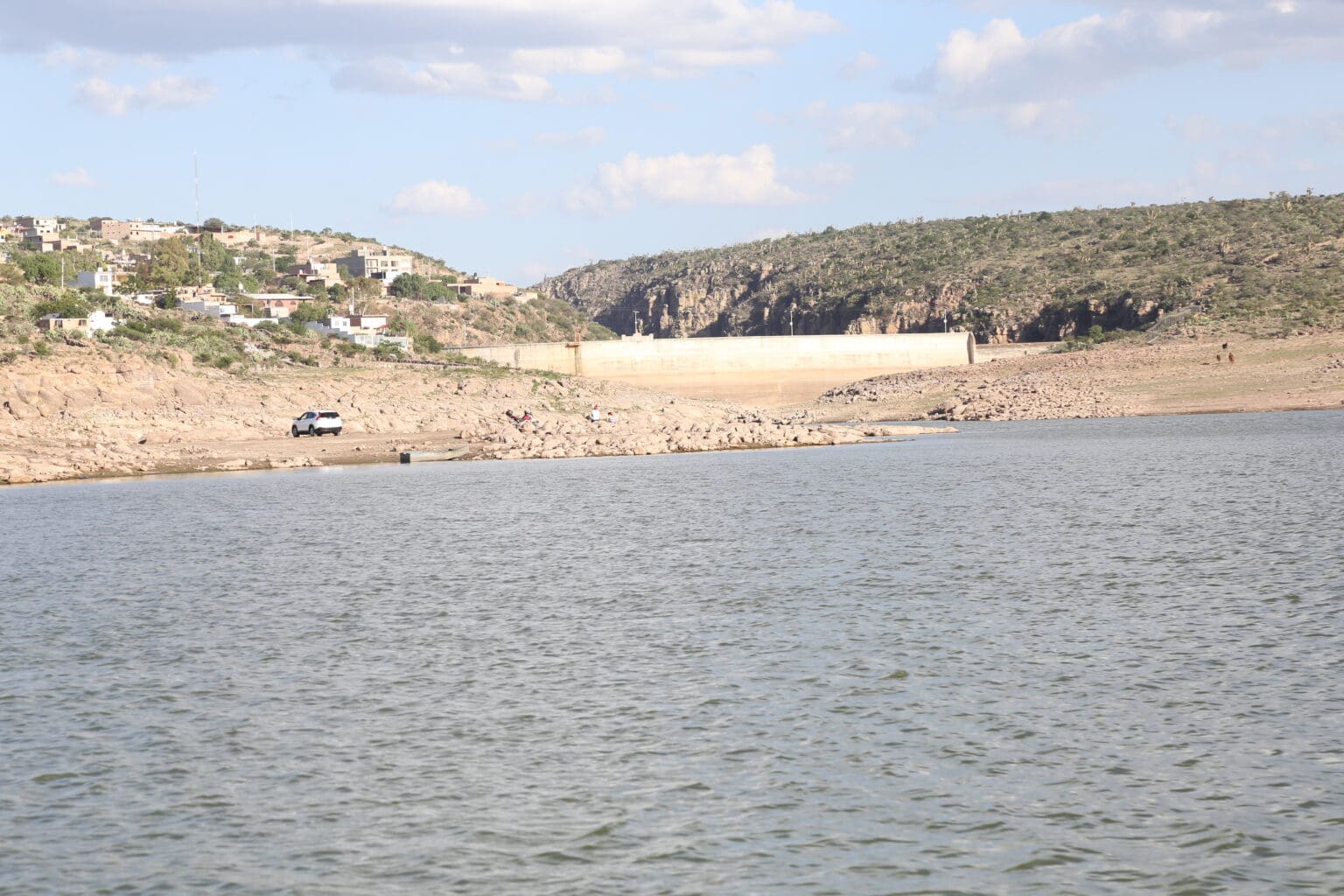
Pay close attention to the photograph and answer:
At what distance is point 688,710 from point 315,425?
58243 mm

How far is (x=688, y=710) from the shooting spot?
1725 cm

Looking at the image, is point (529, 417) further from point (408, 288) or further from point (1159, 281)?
point (408, 288)

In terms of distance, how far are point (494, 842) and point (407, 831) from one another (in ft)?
2.95

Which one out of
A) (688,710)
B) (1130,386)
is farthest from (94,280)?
(688,710)

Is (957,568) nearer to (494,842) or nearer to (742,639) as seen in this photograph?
(742,639)

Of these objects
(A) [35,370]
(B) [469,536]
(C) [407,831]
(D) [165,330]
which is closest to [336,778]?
(C) [407,831]

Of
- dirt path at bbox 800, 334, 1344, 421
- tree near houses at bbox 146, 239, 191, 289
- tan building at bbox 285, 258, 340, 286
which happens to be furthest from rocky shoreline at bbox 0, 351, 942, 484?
tan building at bbox 285, 258, 340, 286

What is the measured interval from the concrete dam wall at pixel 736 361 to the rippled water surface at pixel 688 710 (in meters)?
79.8

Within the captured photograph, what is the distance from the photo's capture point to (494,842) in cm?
1266

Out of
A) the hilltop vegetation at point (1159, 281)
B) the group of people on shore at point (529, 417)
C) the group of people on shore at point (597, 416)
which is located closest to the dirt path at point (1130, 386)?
the hilltop vegetation at point (1159, 281)

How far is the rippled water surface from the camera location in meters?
12.2

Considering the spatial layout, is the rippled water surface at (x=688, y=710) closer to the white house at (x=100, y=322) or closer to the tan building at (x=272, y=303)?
the white house at (x=100, y=322)

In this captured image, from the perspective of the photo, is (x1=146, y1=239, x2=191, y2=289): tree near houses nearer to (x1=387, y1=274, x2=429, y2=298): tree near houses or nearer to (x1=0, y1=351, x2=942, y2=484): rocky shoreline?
(x1=387, y1=274, x2=429, y2=298): tree near houses

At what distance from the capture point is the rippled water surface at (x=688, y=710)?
40.0 feet
